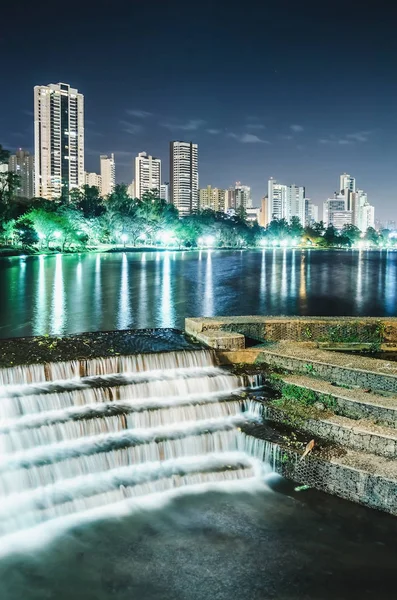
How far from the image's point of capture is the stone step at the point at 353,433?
28.8 ft

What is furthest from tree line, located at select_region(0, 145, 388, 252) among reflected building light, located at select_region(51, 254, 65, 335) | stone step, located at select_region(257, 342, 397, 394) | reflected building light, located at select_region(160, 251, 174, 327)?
stone step, located at select_region(257, 342, 397, 394)

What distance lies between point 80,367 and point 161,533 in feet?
14.9

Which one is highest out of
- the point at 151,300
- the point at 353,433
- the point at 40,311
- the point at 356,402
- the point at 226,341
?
the point at 226,341

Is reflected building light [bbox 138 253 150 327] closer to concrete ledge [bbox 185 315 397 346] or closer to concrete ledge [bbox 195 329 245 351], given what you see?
concrete ledge [bbox 185 315 397 346]

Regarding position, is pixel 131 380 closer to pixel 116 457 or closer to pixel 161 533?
pixel 116 457

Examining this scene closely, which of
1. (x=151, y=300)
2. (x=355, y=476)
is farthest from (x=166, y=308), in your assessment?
(x=355, y=476)

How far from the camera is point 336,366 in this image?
11172 millimetres

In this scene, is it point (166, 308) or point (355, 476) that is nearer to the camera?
point (355, 476)

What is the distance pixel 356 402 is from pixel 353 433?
832 mm

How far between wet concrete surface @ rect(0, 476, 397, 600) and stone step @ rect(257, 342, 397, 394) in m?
2.77

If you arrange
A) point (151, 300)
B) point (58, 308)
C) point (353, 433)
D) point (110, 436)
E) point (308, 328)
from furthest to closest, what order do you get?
point (151, 300) → point (58, 308) → point (308, 328) → point (110, 436) → point (353, 433)

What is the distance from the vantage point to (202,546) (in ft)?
25.6

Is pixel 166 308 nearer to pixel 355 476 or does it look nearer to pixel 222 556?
pixel 355 476

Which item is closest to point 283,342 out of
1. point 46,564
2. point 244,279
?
point 46,564
